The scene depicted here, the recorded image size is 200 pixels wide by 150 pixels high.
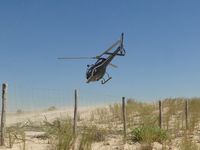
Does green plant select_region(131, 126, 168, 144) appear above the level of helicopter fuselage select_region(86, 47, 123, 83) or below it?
below

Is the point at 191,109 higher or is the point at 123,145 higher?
the point at 191,109

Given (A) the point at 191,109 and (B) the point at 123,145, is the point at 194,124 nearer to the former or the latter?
(B) the point at 123,145

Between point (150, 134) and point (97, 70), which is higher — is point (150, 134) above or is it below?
below

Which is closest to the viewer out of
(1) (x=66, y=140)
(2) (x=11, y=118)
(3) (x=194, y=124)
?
(1) (x=66, y=140)

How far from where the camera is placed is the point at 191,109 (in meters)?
21.3

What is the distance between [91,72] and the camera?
12438 mm

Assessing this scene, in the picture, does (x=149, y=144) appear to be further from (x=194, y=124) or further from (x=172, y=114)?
(x=172, y=114)

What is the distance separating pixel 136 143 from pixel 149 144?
980 millimetres

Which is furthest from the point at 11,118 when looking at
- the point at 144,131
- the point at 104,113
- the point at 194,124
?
the point at 144,131

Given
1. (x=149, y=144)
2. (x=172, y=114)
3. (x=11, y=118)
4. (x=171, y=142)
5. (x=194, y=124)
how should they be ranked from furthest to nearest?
(x=11, y=118)
(x=172, y=114)
(x=194, y=124)
(x=171, y=142)
(x=149, y=144)

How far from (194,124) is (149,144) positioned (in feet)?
15.3

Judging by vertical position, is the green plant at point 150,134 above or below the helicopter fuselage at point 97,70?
below

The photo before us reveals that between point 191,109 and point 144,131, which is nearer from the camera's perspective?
point 144,131

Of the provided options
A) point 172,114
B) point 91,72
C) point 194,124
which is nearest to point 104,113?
point 172,114
